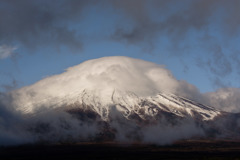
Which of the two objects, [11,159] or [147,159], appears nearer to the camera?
[147,159]

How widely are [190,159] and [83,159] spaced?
176 feet

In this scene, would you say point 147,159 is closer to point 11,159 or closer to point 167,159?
point 167,159

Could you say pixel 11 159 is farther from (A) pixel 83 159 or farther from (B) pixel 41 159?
(A) pixel 83 159

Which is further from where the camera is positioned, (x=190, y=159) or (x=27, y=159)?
(x=27, y=159)

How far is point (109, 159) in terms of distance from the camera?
156000 millimetres

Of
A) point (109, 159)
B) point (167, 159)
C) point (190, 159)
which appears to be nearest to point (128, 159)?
point (109, 159)

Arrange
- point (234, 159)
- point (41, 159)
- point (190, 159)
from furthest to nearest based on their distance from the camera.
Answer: point (41, 159), point (190, 159), point (234, 159)

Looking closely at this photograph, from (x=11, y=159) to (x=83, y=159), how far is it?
43.2 metres

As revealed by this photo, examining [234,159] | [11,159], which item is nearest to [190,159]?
[234,159]

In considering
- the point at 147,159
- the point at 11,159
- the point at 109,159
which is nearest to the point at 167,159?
the point at 147,159

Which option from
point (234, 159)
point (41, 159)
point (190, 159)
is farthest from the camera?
point (41, 159)

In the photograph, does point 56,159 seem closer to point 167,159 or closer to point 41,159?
point 41,159

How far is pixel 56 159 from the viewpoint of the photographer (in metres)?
161

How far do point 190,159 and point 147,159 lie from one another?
2112 centimetres
